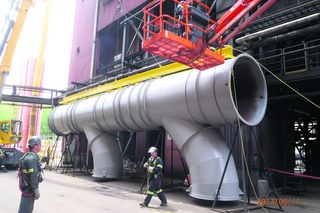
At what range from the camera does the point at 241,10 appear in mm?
7367

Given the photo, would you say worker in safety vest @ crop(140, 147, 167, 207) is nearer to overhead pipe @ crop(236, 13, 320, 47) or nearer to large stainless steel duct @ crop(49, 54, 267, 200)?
large stainless steel duct @ crop(49, 54, 267, 200)

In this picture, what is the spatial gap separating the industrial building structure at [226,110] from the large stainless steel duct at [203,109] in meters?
0.03

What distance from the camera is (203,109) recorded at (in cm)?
825

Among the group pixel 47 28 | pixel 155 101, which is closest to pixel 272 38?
pixel 155 101

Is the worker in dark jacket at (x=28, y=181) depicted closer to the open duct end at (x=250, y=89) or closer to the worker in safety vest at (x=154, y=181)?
the worker in safety vest at (x=154, y=181)

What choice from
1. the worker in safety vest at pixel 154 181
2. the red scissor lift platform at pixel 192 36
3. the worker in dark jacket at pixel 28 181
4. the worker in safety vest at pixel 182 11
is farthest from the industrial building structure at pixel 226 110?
the worker in dark jacket at pixel 28 181

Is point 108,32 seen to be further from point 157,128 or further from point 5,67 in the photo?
point 157,128

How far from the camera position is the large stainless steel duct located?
25.6 feet

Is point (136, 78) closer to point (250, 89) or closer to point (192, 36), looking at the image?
point (250, 89)

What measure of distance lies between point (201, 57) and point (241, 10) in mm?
1614

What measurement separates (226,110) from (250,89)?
167 cm

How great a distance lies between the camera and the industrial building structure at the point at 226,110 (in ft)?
26.4
